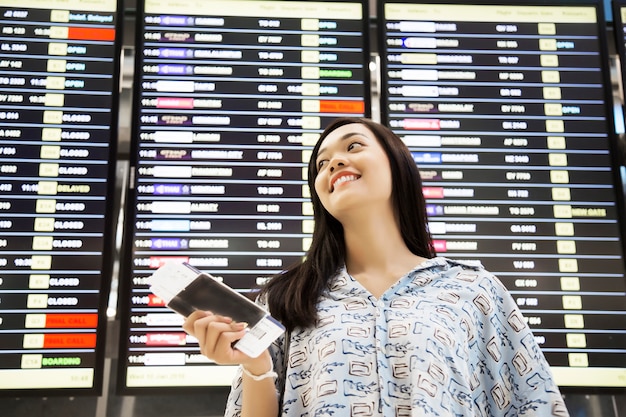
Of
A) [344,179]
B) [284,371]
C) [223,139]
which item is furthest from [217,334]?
[223,139]

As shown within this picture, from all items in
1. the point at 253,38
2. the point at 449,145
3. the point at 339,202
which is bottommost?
the point at 339,202

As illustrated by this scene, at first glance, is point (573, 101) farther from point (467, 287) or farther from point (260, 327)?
point (260, 327)

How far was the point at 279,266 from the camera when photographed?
2457mm

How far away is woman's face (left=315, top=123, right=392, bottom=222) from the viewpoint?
6.06 feet

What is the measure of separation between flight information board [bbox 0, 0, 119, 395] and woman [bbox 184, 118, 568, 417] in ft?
2.95

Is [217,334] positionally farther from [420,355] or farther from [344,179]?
[344,179]

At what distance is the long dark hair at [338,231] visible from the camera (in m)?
1.88

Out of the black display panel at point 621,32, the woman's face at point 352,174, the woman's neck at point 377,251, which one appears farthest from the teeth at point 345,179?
the black display panel at point 621,32

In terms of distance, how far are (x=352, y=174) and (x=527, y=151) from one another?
113 cm

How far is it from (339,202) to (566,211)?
4.13 feet

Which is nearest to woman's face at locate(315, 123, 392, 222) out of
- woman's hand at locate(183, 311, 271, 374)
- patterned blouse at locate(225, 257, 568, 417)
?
patterned blouse at locate(225, 257, 568, 417)

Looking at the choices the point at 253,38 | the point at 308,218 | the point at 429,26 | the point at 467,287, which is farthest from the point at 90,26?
the point at 467,287

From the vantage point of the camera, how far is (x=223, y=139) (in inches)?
102

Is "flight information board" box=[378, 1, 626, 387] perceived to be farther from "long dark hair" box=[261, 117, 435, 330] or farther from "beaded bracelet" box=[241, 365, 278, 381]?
"beaded bracelet" box=[241, 365, 278, 381]
